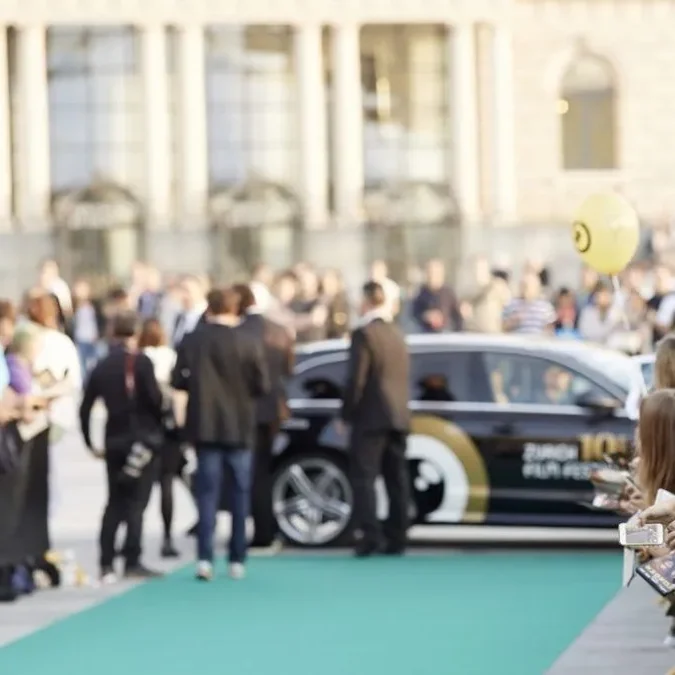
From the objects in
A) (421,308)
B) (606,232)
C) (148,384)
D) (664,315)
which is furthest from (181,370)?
→ (421,308)

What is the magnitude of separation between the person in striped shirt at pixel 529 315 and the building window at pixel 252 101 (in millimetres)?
32873

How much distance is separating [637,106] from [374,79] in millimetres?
5885

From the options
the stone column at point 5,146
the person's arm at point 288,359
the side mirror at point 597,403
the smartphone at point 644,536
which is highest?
the stone column at point 5,146

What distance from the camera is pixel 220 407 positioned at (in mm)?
16578

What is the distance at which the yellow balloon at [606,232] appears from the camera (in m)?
15.5

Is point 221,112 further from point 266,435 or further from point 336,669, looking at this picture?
point 336,669

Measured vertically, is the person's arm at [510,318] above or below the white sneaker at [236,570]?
above

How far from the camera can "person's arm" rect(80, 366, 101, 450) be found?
16.7 metres

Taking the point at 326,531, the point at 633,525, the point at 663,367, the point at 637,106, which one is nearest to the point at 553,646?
the point at 663,367

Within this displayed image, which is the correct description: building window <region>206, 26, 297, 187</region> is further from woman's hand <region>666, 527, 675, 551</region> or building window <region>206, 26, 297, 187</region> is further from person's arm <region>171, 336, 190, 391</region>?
woman's hand <region>666, 527, 675, 551</region>

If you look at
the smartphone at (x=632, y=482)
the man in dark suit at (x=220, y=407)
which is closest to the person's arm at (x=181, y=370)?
the man in dark suit at (x=220, y=407)

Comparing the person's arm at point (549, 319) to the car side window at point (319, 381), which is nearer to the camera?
the car side window at point (319, 381)

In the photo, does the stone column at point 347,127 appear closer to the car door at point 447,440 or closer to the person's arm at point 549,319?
the person's arm at point 549,319

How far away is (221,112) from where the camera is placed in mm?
58656
